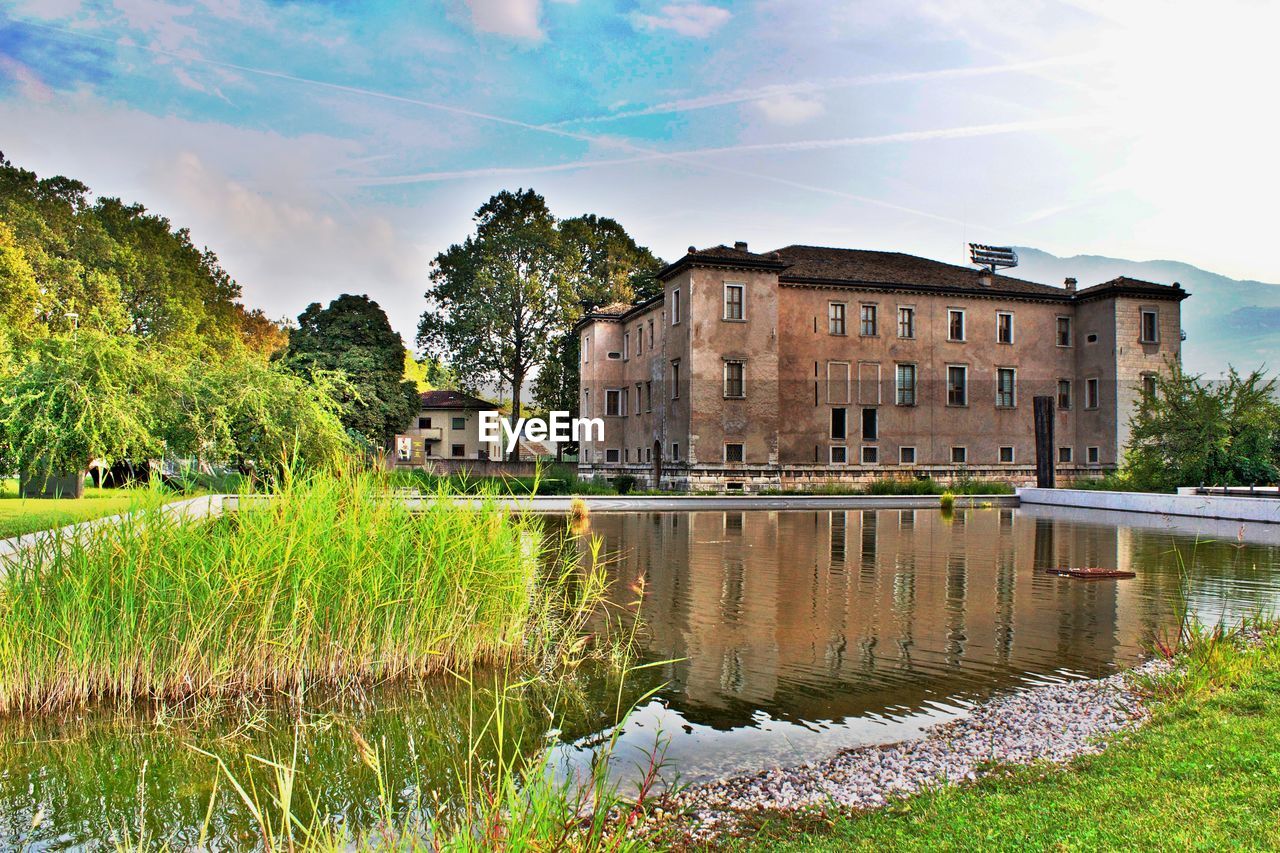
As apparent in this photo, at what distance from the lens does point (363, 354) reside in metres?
42.9

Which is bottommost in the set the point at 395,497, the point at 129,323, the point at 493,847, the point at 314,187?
the point at 493,847

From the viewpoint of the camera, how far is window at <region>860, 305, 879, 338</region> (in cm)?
3903

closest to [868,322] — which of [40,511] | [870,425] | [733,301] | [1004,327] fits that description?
[870,425]

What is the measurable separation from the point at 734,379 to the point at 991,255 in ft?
57.9

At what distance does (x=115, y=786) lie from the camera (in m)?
5.12

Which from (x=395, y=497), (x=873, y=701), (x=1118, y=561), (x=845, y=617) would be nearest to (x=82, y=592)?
(x=395, y=497)

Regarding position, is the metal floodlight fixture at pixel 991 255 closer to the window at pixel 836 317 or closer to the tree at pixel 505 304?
the window at pixel 836 317

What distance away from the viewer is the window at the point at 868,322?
39.0 m

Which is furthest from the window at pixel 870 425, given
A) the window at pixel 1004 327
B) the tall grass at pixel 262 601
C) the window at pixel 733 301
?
the tall grass at pixel 262 601

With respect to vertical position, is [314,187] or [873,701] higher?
[314,187]

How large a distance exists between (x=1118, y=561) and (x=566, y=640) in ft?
37.5

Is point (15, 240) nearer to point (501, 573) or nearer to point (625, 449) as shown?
point (625, 449)

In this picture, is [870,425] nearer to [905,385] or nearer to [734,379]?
[905,385]

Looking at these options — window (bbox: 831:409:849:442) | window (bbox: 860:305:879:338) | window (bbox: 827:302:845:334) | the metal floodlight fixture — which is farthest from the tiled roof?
the metal floodlight fixture
